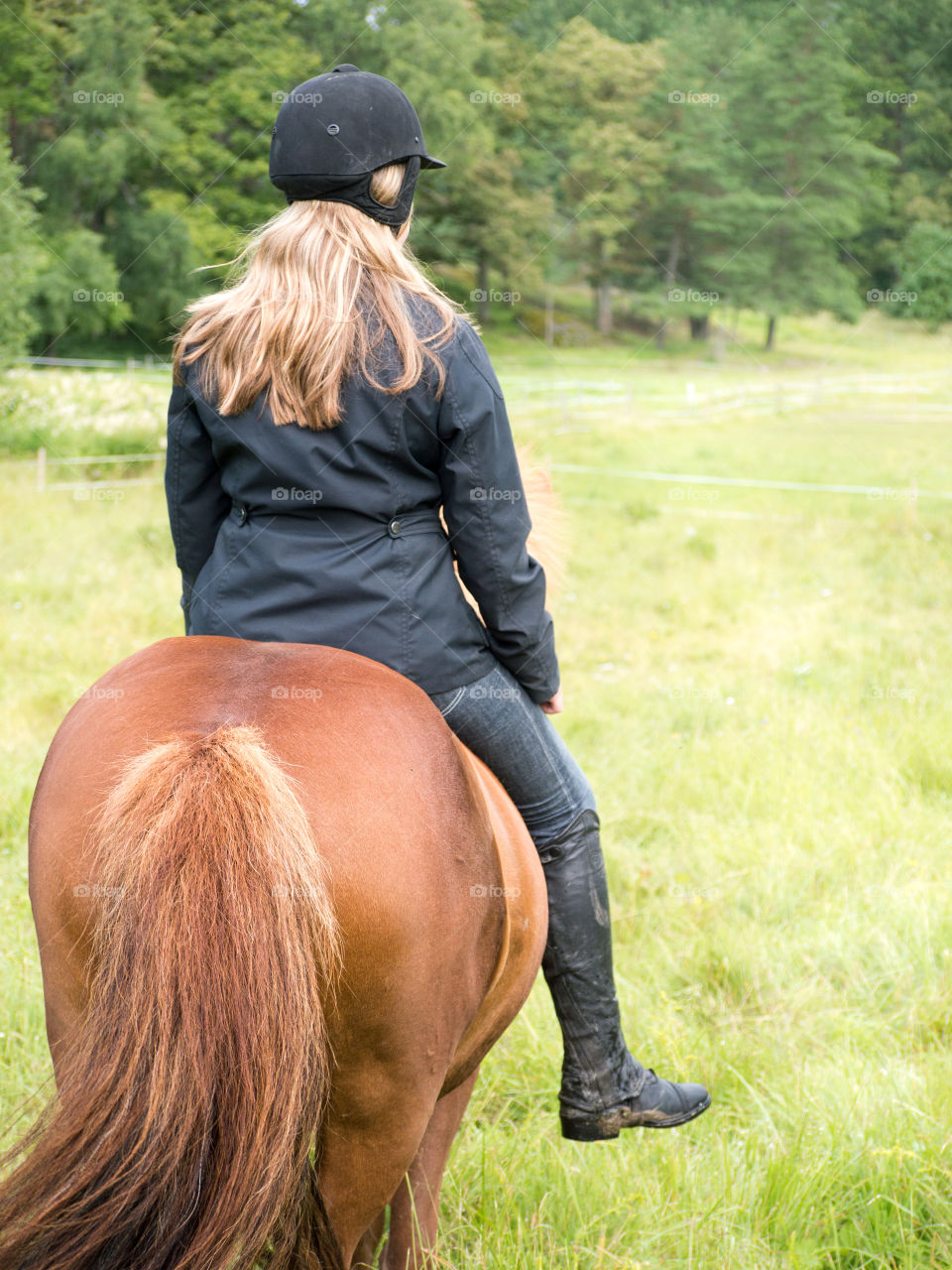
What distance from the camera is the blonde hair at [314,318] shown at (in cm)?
165

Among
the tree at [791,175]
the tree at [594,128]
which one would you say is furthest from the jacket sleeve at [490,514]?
the tree at [791,175]

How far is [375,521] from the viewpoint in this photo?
1.75m

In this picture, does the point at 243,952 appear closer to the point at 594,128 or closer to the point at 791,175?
the point at 594,128

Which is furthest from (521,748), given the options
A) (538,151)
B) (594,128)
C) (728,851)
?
(594,128)

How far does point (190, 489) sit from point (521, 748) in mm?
857

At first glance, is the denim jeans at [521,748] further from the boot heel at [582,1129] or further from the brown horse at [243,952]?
the boot heel at [582,1129]

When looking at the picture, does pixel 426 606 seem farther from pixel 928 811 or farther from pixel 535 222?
pixel 535 222

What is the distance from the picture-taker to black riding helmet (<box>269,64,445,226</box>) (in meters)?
1.74

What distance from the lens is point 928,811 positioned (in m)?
4.18

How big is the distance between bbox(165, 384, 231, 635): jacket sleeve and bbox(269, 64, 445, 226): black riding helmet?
0.44m

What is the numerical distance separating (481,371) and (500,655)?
56 centimetres

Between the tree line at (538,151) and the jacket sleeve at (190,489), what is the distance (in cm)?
939

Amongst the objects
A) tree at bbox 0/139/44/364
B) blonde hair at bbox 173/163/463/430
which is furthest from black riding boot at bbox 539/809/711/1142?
tree at bbox 0/139/44/364

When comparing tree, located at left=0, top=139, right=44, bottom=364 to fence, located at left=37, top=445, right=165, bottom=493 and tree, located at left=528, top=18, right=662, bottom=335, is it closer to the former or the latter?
fence, located at left=37, top=445, right=165, bottom=493
